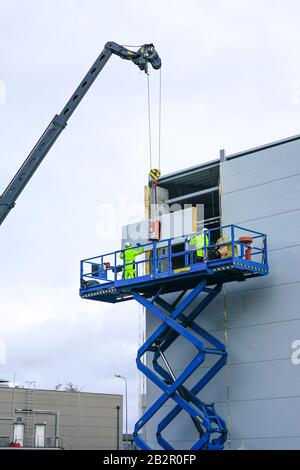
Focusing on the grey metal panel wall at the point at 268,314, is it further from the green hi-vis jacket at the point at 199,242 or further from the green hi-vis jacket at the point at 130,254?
the green hi-vis jacket at the point at 130,254

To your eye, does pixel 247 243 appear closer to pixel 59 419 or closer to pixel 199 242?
pixel 199 242

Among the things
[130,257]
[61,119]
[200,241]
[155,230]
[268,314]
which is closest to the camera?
[268,314]

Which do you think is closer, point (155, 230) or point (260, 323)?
point (260, 323)

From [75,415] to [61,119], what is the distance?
3584cm

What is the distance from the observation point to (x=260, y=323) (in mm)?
27609

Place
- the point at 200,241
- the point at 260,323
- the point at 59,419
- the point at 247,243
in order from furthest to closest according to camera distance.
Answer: the point at 59,419, the point at 200,241, the point at 260,323, the point at 247,243

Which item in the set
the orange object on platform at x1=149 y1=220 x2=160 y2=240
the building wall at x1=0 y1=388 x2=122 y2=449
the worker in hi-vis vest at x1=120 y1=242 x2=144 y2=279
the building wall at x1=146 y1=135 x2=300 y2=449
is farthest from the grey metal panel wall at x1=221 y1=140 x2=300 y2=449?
the building wall at x1=0 y1=388 x2=122 y2=449

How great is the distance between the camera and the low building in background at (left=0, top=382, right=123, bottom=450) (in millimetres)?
56750

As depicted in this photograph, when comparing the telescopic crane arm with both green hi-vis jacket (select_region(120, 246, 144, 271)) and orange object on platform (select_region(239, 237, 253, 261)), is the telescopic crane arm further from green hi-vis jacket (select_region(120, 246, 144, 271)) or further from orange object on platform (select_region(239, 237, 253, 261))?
orange object on platform (select_region(239, 237, 253, 261))

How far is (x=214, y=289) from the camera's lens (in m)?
28.4

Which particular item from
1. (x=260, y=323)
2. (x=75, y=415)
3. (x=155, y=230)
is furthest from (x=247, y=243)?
(x=75, y=415)

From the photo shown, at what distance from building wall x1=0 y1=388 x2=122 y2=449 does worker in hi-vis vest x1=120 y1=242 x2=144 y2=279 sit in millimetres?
30386
